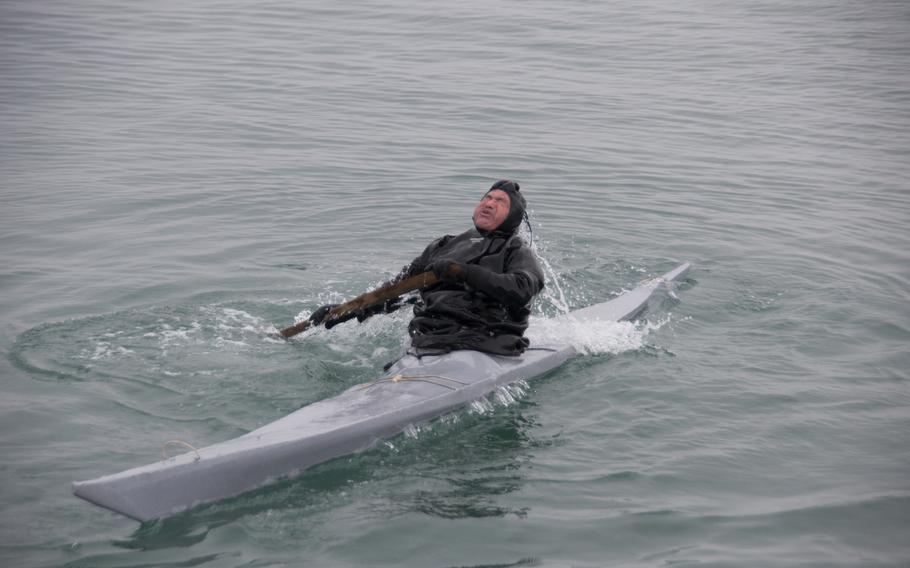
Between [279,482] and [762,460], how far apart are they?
2.79 m

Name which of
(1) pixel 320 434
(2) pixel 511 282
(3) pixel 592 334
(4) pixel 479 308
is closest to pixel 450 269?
(2) pixel 511 282

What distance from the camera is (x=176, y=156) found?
13188mm

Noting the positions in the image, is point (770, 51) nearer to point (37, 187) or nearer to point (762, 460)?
point (37, 187)

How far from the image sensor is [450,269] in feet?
20.4

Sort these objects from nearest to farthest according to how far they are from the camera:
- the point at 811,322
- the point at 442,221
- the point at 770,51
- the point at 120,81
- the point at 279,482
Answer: the point at 279,482 → the point at 811,322 → the point at 442,221 → the point at 120,81 → the point at 770,51

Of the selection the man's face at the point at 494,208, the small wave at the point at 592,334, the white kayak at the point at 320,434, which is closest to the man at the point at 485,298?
the man's face at the point at 494,208

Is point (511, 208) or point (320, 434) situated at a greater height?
point (511, 208)

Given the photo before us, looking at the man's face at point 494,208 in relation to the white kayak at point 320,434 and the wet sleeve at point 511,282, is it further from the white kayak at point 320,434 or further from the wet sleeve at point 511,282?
the white kayak at point 320,434

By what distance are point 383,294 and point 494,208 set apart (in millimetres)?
949

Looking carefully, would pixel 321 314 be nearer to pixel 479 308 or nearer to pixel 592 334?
pixel 479 308

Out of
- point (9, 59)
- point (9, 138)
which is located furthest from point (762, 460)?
point (9, 59)

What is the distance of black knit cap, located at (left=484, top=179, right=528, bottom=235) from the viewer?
6.63 metres

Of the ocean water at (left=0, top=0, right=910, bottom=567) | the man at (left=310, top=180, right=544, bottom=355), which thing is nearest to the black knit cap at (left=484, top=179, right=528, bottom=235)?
the man at (left=310, top=180, right=544, bottom=355)

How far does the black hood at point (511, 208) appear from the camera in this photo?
6629 millimetres
